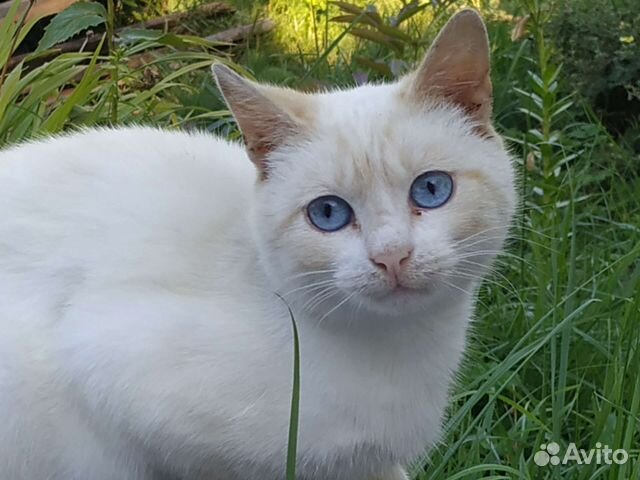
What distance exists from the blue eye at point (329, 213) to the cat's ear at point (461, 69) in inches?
7.6

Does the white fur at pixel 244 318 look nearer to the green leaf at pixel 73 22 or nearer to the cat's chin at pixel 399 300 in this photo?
the cat's chin at pixel 399 300

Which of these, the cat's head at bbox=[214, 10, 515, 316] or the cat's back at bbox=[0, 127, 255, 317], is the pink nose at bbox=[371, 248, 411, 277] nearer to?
the cat's head at bbox=[214, 10, 515, 316]

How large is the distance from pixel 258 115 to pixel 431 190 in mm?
252

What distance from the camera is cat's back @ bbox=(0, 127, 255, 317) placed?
4.47 feet

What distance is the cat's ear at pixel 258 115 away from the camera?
129cm

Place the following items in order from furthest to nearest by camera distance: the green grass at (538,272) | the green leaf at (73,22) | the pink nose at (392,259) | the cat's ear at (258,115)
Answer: the green leaf at (73,22) < the green grass at (538,272) < the cat's ear at (258,115) < the pink nose at (392,259)

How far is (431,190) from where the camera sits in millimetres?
1251

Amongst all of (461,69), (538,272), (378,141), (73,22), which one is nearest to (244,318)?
(378,141)

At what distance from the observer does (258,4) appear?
4.28m

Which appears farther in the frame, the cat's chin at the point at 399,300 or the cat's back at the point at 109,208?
the cat's back at the point at 109,208

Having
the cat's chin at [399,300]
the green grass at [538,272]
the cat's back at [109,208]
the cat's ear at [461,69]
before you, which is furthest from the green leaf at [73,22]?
the cat's chin at [399,300]

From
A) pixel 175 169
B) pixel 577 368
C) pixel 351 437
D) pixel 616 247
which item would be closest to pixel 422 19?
pixel 616 247

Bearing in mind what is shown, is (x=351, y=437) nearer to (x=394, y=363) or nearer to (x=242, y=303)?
(x=394, y=363)

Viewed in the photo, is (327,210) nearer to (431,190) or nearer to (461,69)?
(431,190)
